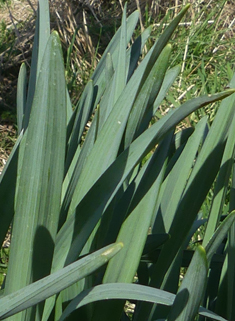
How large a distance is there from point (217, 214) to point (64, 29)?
2582 mm

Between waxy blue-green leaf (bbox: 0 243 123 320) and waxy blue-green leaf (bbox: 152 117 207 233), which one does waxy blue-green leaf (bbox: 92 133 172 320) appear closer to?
waxy blue-green leaf (bbox: 152 117 207 233)

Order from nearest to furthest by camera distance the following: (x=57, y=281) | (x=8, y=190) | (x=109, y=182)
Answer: (x=57, y=281)
(x=109, y=182)
(x=8, y=190)

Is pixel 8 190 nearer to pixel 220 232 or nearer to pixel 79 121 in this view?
pixel 79 121

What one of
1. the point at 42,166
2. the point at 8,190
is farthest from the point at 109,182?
the point at 8,190

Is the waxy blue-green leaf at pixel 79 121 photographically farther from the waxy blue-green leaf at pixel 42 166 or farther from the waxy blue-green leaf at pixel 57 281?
the waxy blue-green leaf at pixel 57 281

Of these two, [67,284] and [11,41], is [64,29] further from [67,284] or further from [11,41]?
[67,284]

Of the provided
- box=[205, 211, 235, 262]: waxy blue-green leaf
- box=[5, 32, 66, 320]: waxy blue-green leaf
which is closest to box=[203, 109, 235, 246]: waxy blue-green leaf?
box=[205, 211, 235, 262]: waxy blue-green leaf

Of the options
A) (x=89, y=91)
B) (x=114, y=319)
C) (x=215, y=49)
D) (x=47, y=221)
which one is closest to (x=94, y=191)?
(x=47, y=221)

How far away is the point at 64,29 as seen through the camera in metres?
3.13

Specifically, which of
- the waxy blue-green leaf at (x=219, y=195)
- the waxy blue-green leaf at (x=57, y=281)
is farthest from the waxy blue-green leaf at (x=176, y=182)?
the waxy blue-green leaf at (x=57, y=281)

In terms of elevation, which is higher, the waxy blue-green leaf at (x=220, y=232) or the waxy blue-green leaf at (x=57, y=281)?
the waxy blue-green leaf at (x=220, y=232)

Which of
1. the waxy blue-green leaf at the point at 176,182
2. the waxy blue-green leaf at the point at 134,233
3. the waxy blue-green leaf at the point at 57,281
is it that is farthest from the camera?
the waxy blue-green leaf at the point at 176,182

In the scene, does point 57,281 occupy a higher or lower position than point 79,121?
lower

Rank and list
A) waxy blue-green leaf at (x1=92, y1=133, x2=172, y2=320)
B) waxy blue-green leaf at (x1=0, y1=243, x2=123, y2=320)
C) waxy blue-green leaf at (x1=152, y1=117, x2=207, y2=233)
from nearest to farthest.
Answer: waxy blue-green leaf at (x1=0, y1=243, x2=123, y2=320) → waxy blue-green leaf at (x1=92, y1=133, x2=172, y2=320) → waxy blue-green leaf at (x1=152, y1=117, x2=207, y2=233)
